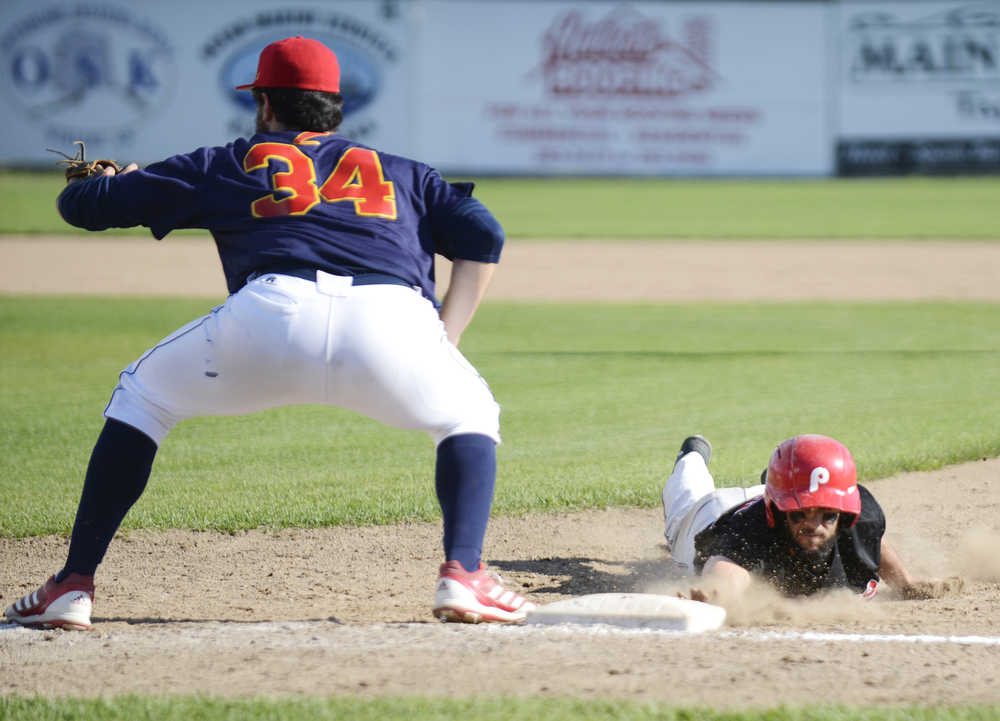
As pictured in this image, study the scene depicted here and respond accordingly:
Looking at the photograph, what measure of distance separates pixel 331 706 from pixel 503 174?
27.8 meters

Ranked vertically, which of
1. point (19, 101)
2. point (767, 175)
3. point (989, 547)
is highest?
point (19, 101)

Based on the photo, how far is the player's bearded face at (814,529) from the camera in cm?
331

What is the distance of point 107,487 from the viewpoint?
304cm

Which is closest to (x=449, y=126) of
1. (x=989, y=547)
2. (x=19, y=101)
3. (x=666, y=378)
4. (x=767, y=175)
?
(x=767, y=175)

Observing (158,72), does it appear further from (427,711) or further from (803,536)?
(427,711)

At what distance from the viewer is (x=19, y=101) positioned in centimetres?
2845

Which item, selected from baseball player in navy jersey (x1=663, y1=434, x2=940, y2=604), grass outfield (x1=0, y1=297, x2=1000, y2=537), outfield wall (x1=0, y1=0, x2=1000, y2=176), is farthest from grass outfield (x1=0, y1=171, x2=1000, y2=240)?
baseball player in navy jersey (x1=663, y1=434, x2=940, y2=604)

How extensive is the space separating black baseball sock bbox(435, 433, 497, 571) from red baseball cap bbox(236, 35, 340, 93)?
0.94 m

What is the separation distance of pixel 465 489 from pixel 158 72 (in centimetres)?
2803

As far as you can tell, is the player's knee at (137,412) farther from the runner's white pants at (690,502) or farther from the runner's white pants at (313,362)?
the runner's white pants at (690,502)

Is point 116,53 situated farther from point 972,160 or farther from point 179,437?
point 179,437

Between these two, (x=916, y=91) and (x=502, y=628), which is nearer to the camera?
(x=502, y=628)

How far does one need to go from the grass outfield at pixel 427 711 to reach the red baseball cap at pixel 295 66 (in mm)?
1454

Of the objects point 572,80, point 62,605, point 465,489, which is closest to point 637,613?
point 465,489
